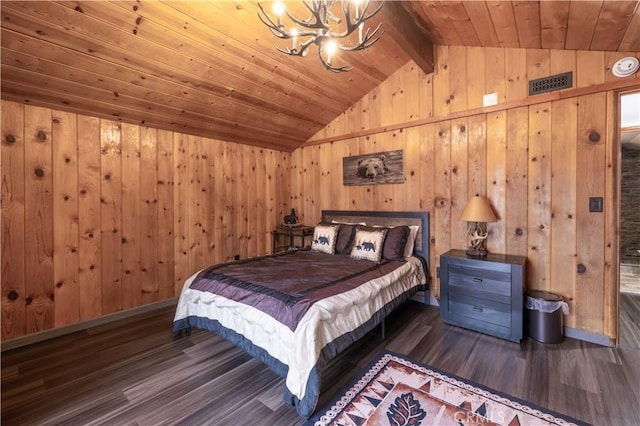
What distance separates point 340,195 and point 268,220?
48.6 inches

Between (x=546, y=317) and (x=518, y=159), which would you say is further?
(x=518, y=159)

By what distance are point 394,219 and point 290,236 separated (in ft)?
5.35

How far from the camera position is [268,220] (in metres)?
4.40

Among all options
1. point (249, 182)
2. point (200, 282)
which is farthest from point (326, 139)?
point (200, 282)

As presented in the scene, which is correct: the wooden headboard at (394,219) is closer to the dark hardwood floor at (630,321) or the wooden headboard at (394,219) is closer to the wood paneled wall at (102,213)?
the wood paneled wall at (102,213)

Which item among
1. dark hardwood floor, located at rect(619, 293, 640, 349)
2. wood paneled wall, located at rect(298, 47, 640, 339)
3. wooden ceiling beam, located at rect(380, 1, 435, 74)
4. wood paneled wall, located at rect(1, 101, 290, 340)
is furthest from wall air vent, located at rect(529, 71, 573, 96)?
wood paneled wall, located at rect(1, 101, 290, 340)

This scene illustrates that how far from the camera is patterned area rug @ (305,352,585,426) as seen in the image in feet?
4.99

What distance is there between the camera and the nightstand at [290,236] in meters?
4.13

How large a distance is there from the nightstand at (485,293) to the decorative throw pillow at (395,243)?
0.46m

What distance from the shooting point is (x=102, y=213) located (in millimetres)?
2812

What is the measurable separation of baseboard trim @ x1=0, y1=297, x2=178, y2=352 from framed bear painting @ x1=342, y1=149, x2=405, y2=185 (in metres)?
2.80

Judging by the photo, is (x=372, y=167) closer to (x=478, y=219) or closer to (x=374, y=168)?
(x=374, y=168)

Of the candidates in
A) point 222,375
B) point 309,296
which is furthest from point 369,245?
point 222,375

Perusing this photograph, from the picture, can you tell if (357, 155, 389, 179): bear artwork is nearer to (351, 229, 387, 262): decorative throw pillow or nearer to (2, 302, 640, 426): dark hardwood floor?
(351, 229, 387, 262): decorative throw pillow
